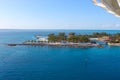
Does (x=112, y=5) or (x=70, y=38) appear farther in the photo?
(x=70, y=38)

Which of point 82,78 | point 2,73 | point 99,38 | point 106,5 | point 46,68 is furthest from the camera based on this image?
point 99,38

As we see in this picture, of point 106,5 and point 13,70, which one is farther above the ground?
point 106,5

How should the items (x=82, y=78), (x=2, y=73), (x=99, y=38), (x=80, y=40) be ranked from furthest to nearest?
1. (x=99, y=38)
2. (x=80, y=40)
3. (x=2, y=73)
4. (x=82, y=78)

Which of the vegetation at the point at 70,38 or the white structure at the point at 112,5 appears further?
the vegetation at the point at 70,38

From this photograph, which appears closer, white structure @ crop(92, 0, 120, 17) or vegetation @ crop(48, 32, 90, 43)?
white structure @ crop(92, 0, 120, 17)

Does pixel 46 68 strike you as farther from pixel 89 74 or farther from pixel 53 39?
pixel 53 39

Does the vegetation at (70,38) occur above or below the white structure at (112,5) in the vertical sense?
below

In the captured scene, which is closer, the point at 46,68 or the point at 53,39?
the point at 46,68

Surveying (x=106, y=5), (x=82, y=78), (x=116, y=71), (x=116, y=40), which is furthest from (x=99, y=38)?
(x=106, y=5)

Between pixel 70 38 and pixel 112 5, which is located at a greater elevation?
pixel 112 5

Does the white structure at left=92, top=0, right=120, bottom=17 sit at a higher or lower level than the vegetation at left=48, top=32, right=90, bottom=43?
higher
